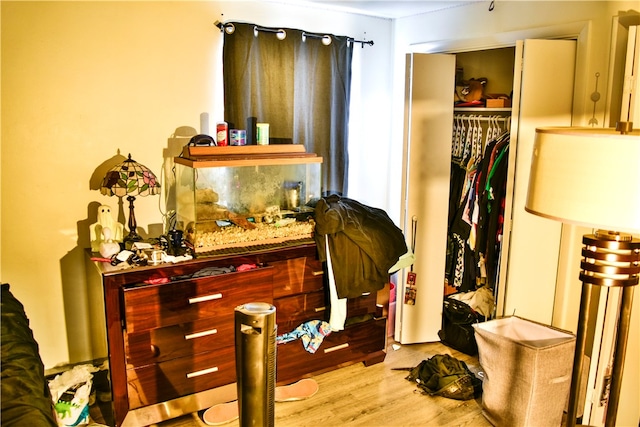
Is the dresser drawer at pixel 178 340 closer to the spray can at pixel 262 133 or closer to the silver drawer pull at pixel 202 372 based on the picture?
the silver drawer pull at pixel 202 372

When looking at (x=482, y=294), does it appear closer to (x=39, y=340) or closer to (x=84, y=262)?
(x=84, y=262)

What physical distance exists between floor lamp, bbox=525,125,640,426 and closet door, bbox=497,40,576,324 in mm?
1290

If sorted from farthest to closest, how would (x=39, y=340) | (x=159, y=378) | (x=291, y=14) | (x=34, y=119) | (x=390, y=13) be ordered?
(x=390, y=13) → (x=291, y=14) → (x=39, y=340) → (x=34, y=119) → (x=159, y=378)

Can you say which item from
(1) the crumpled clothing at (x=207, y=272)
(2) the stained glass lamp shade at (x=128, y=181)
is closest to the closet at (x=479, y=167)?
(1) the crumpled clothing at (x=207, y=272)

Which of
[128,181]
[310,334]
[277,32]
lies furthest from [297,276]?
[277,32]

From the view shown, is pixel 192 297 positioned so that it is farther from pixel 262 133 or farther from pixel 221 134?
pixel 262 133

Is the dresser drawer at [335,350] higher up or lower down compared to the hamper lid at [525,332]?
lower down

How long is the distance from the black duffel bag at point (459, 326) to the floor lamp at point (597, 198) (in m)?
1.69

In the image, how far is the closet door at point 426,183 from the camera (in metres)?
3.19

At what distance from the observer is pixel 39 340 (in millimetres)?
2809

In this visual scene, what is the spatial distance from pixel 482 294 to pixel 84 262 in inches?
95.6

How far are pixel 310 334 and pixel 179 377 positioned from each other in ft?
2.41

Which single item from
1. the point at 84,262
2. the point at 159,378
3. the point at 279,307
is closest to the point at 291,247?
the point at 279,307

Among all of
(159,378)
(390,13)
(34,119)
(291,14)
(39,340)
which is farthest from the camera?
(390,13)
